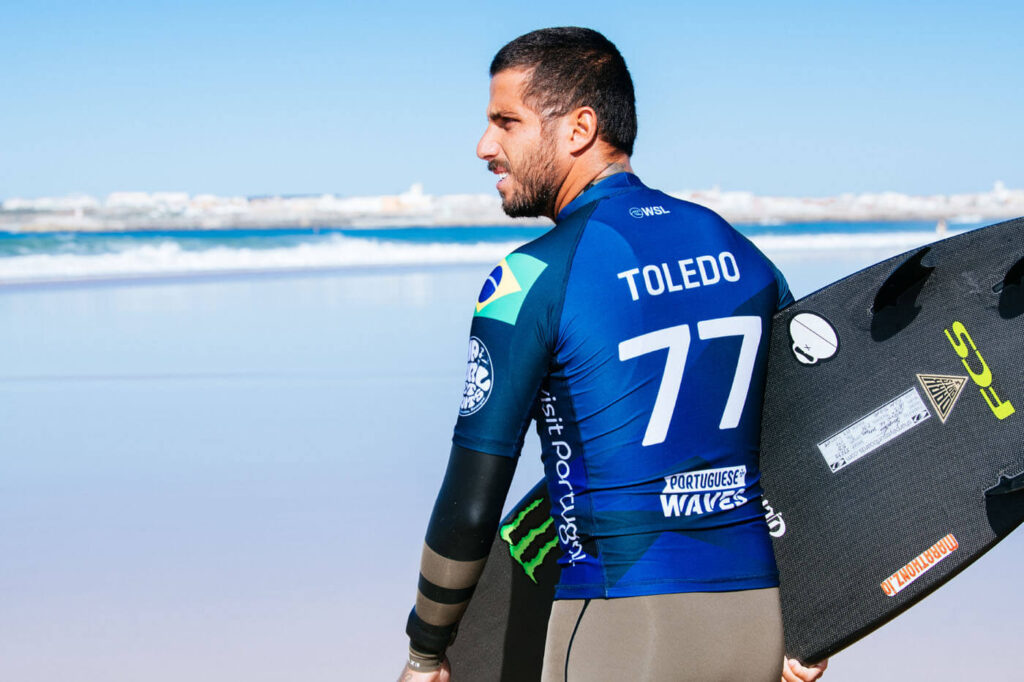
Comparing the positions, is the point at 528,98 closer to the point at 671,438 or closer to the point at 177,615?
the point at 671,438

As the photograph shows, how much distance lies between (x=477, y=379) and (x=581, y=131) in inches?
16.7

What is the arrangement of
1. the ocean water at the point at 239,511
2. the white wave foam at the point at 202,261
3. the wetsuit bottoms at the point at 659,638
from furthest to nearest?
1. the white wave foam at the point at 202,261
2. the ocean water at the point at 239,511
3. the wetsuit bottoms at the point at 659,638

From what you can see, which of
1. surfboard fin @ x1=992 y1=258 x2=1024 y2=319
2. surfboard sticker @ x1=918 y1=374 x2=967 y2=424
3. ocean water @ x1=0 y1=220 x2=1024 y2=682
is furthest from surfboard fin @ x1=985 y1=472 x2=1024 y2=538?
ocean water @ x1=0 y1=220 x2=1024 y2=682

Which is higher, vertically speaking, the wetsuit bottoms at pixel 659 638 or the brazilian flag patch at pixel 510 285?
the brazilian flag patch at pixel 510 285

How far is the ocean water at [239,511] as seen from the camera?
3088 millimetres

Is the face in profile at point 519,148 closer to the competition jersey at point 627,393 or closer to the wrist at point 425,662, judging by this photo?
the competition jersey at point 627,393

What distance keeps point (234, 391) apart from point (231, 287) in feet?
25.7

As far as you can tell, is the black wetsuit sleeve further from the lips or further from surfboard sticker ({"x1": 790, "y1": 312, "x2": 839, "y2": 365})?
surfboard sticker ({"x1": 790, "y1": 312, "x2": 839, "y2": 365})

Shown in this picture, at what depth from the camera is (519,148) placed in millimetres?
1515

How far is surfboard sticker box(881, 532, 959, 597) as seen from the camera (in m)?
1.65

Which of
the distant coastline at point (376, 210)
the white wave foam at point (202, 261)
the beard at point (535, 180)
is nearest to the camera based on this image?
the beard at point (535, 180)

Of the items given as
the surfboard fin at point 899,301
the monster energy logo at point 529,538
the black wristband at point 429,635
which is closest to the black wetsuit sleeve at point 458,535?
the black wristband at point 429,635

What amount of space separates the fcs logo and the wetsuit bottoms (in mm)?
535

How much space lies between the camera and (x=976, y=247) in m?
1.85
